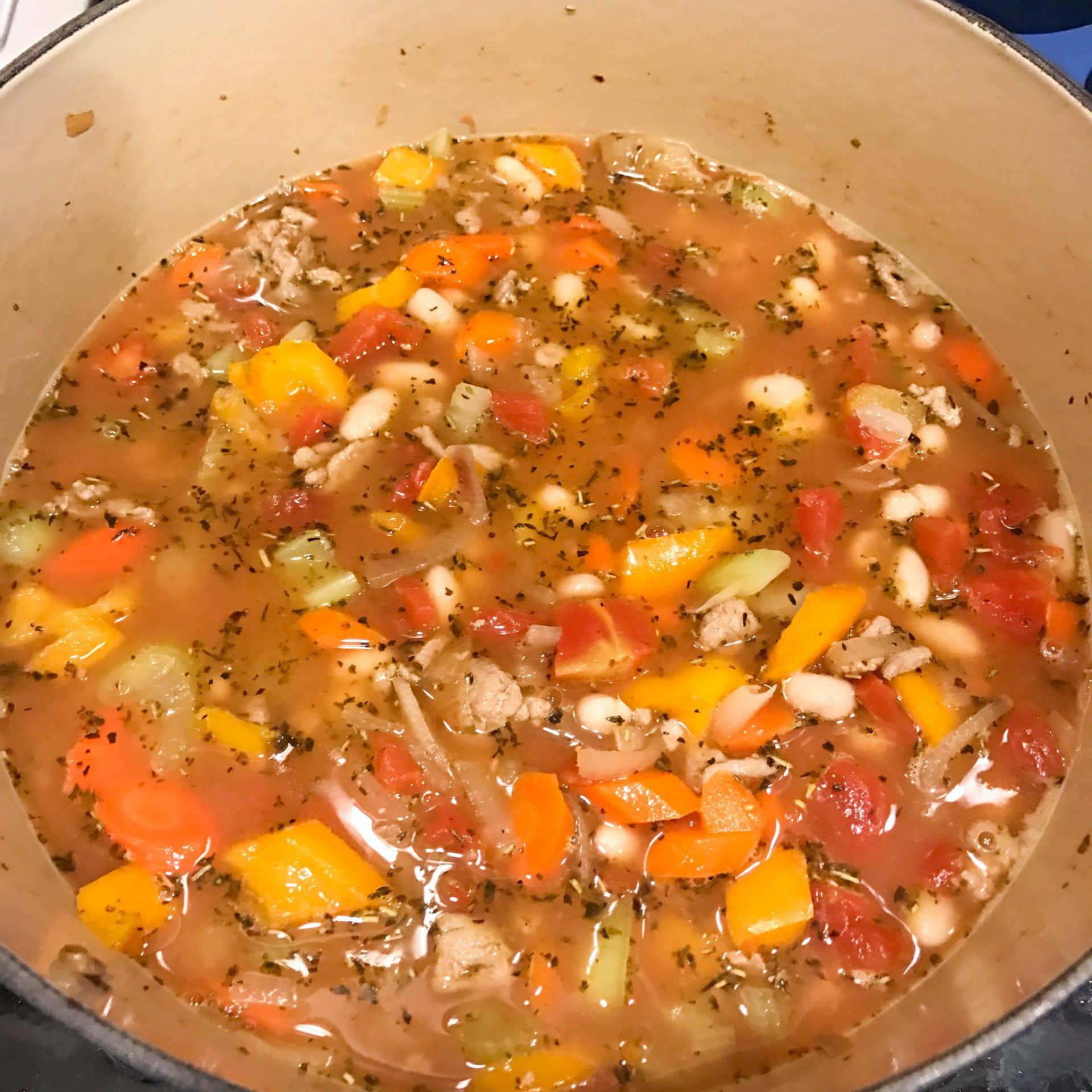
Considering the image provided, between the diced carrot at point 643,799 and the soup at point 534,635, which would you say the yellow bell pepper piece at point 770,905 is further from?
the diced carrot at point 643,799

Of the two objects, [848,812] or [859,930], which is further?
[848,812]

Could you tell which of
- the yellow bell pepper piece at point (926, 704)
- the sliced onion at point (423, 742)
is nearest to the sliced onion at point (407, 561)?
the sliced onion at point (423, 742)

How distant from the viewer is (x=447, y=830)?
235cm

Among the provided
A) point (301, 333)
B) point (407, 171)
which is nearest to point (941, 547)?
point (301, 333)

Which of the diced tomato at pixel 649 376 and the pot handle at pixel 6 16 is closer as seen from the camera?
the diced tomato at pixel 649 376

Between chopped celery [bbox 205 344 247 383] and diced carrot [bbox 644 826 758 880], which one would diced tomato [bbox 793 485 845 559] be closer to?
diced carrot [bbox 644 826 758 880]

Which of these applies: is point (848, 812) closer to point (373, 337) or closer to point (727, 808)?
point (727, 808)

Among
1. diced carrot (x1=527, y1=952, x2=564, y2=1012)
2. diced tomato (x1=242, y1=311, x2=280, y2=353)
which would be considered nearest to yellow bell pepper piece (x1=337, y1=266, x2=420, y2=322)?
diced tomato (x1=242, y1=311, x2=280, y2=353)

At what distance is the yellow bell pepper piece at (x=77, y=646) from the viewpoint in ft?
8.42

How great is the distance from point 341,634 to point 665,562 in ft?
2.94

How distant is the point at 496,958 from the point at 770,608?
116cm

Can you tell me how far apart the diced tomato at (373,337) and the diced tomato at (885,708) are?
1722 mm

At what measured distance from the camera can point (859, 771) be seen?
2.48m

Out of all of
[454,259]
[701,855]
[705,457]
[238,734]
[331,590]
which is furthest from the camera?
[454,259]
